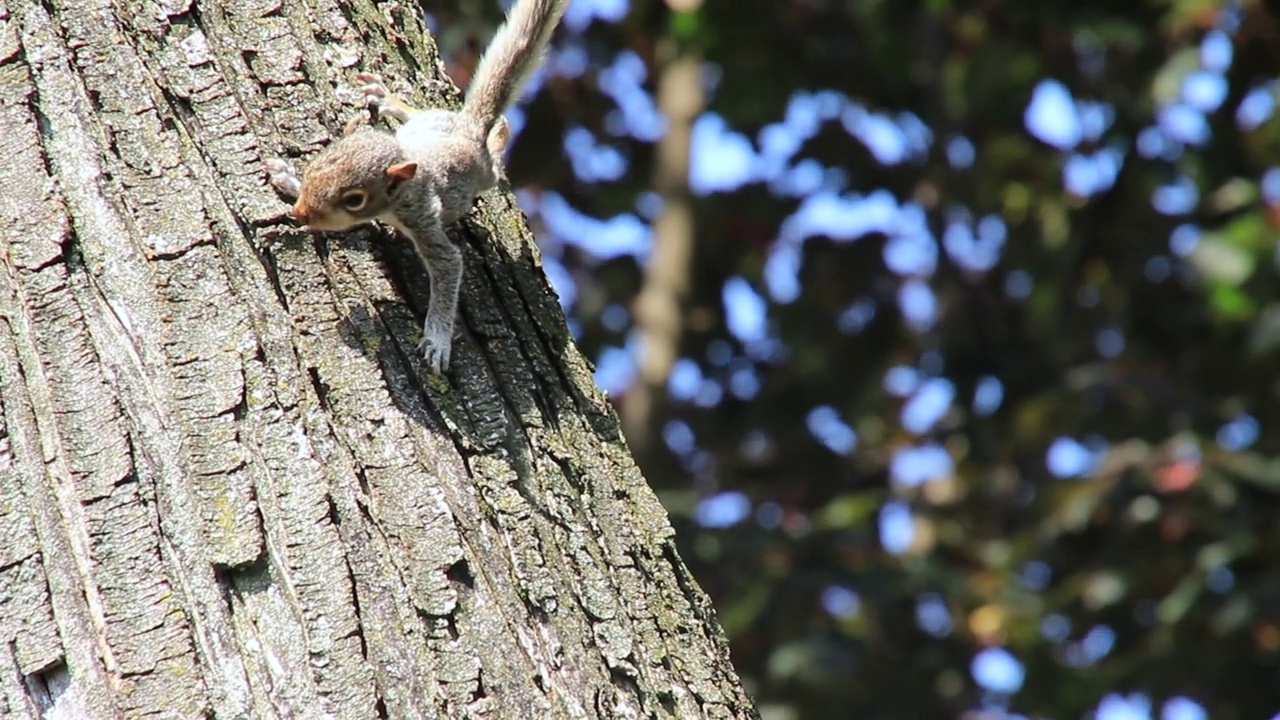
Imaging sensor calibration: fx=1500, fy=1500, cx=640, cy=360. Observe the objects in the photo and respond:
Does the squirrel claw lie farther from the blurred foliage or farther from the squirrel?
the blurred foliage

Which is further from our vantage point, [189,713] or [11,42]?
[11,42]

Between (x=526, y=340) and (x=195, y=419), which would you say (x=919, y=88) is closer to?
(x=526, y=340)

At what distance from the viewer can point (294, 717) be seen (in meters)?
1.77

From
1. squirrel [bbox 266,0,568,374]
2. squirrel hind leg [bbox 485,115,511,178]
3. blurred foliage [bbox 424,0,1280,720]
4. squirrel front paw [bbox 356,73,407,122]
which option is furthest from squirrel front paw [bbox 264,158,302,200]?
blurred foliage [bbox 424,0,1280,720]

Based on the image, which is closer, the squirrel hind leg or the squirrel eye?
the squirrel eye

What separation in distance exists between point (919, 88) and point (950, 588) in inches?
96.7

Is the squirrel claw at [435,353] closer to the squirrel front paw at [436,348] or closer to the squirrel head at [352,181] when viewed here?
the squirrel front paw at [436,348]

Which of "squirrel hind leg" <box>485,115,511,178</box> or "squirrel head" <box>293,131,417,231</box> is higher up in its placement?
"squirrel hind leg" <box>485,115,511,178</box>

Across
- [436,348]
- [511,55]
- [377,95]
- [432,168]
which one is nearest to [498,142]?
[511,55]

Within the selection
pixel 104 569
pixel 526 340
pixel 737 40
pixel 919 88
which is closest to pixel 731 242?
pixel 919 88

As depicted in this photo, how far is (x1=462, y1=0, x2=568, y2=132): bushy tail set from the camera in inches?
123

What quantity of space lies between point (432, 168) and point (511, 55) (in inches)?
18.5

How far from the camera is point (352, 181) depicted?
2385 mm

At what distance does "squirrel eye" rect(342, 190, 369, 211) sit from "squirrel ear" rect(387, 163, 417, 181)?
173 millimetres
